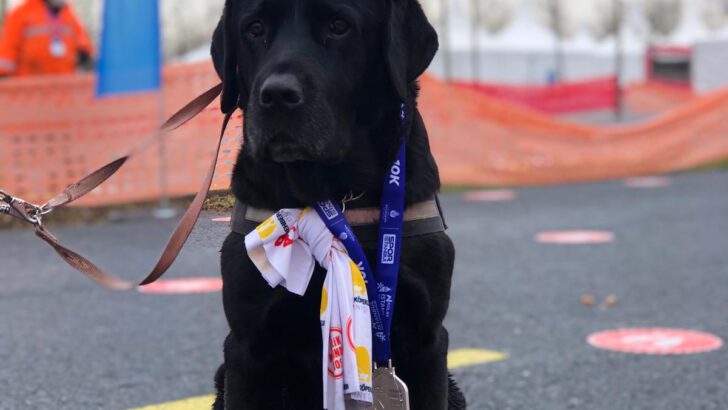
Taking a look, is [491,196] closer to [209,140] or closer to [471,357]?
[209,140]

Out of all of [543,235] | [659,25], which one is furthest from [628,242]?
[659,25]

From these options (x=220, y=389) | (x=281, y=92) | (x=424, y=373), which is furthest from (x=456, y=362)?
(x=281, y=92)

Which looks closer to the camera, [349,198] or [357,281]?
[357,281]

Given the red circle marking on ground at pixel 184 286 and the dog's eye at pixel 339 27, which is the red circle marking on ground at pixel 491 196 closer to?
the red circle marking on ground at pixel 184 286

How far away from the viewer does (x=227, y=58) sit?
A: 2.61 metres

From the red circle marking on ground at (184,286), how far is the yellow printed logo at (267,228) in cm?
363

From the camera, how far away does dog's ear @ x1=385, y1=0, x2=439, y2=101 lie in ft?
7.82

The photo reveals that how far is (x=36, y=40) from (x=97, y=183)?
322 inches

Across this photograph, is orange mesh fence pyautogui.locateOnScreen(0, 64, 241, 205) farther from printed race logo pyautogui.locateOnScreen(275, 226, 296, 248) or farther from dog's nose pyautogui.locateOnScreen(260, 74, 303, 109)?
dog's nose pyautogui.locateOnScreen(260, 74, 303, 109)

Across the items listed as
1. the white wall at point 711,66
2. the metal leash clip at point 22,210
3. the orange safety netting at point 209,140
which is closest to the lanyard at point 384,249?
the metal leash clip at point 22,210

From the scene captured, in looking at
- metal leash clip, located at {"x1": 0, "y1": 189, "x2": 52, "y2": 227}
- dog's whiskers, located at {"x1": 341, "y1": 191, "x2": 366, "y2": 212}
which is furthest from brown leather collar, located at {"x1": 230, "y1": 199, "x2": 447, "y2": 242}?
metal leash clip, located at {"x1": 0, "y1": 189, "x2": 52, "y2": 227}

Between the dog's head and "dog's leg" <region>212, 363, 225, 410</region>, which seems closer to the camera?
the dog's head

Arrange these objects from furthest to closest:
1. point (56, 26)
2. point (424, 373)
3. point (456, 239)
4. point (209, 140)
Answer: point (56, 26) → point (209, 140) → point (456, 239) → point (424, 373)

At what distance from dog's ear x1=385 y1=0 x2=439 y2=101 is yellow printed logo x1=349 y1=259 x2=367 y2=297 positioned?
1.47 ft
